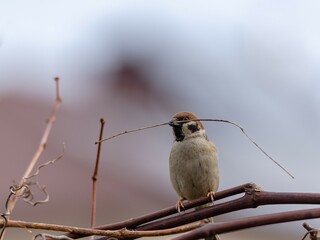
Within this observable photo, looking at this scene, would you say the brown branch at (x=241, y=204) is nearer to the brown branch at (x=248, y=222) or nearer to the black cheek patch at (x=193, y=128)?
the brown branch at (x=248, y=222)

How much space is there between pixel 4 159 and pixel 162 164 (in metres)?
2.89

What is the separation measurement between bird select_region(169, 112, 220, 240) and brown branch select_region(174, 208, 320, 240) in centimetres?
173

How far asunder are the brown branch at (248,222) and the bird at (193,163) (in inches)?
68.2

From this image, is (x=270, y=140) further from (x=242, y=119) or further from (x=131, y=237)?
(x=131, y=237)

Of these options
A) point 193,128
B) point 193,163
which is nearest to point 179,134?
point 193,128

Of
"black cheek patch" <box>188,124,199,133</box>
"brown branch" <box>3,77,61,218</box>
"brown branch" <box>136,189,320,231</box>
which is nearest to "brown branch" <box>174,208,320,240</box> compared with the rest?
"brown branch" <box>136,189,320,231</box>

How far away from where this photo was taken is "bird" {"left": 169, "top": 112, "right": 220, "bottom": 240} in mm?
3041

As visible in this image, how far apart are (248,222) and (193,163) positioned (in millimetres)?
1918

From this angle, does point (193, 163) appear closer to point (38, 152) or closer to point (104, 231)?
point (38, 152)

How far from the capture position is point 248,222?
1186 mm

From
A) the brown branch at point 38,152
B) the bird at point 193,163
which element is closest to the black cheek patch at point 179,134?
the bird at point 193,163

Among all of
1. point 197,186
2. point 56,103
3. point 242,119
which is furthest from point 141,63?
point 56,103

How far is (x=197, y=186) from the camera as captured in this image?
3.04 m

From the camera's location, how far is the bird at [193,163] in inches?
120
